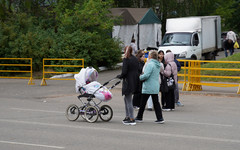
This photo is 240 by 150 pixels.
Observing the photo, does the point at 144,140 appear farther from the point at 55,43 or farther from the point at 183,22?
the point at 183,22

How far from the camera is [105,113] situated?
38.5ft

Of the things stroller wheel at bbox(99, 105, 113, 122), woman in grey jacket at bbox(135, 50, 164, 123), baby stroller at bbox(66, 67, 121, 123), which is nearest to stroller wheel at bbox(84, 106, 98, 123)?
baby stroller at bbox(66, 67, 121, 123)

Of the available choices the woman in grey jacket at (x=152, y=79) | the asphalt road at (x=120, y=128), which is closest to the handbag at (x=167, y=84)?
the asphalt road at (x=120, y=128)

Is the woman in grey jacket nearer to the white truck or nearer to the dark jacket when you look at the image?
the dark jacket

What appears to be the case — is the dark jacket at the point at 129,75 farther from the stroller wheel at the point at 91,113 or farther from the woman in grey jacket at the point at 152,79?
the stroller wheel at the point at 91,113

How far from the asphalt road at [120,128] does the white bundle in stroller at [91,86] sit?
0.69 m

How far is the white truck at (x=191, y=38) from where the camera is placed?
2825 cm

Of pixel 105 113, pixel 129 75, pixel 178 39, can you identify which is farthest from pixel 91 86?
pixel 178 39

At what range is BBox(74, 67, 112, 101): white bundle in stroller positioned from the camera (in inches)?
448

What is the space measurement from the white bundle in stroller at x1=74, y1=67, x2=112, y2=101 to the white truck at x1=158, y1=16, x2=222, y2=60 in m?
16.4

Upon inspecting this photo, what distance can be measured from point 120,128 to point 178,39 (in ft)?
61.8

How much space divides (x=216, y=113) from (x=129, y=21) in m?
23.3

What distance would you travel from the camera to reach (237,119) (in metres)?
12.4

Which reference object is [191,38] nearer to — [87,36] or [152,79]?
[87,36]
